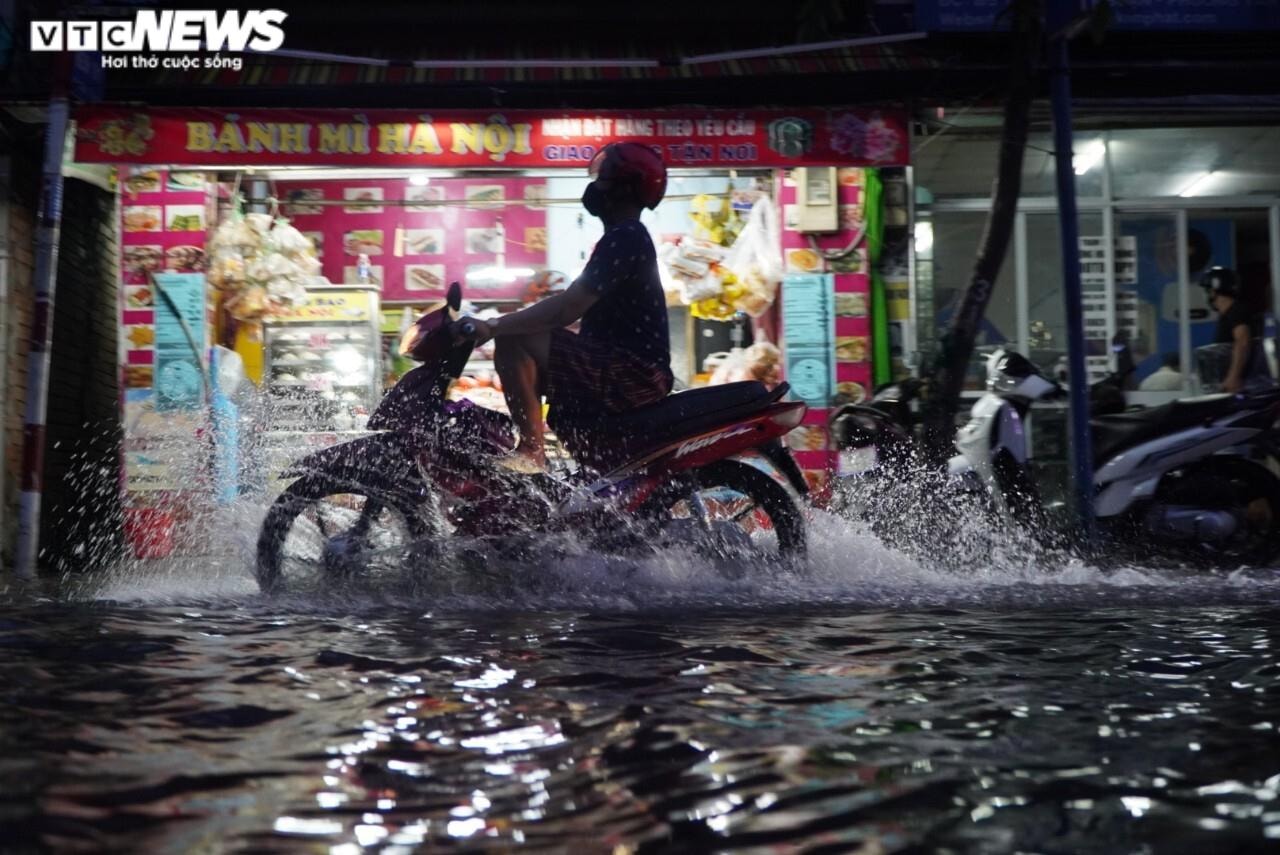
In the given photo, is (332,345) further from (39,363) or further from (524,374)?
(524,374)

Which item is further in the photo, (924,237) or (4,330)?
(924,237)

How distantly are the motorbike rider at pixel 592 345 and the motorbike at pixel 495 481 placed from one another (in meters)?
0.10

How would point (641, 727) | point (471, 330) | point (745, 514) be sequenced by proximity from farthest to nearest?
point (745, 514) < point (471, 330) < point (641, 727)

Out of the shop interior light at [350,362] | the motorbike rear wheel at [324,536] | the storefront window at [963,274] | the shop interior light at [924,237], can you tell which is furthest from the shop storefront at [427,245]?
the motorbike rear wheel at [324,536]

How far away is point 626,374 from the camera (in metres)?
5.55

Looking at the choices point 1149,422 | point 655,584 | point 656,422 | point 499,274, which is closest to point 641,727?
point 655,584

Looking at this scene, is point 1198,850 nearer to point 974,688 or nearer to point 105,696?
point 974,688

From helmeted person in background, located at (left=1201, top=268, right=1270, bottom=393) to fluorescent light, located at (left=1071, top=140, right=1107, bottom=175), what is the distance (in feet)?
7.09

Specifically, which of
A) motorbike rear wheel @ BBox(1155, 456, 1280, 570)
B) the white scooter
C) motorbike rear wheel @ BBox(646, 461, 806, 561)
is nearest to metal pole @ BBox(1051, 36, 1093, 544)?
the white scooter

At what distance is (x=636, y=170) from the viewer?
18.9ft

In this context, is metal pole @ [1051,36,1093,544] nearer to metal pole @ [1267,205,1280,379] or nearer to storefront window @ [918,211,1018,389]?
storefront window @ [918,211,1018,389]

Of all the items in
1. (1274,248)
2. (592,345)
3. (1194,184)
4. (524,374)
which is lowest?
(524,374)

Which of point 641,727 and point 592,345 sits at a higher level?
point 592,345

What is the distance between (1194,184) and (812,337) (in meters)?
3.56
